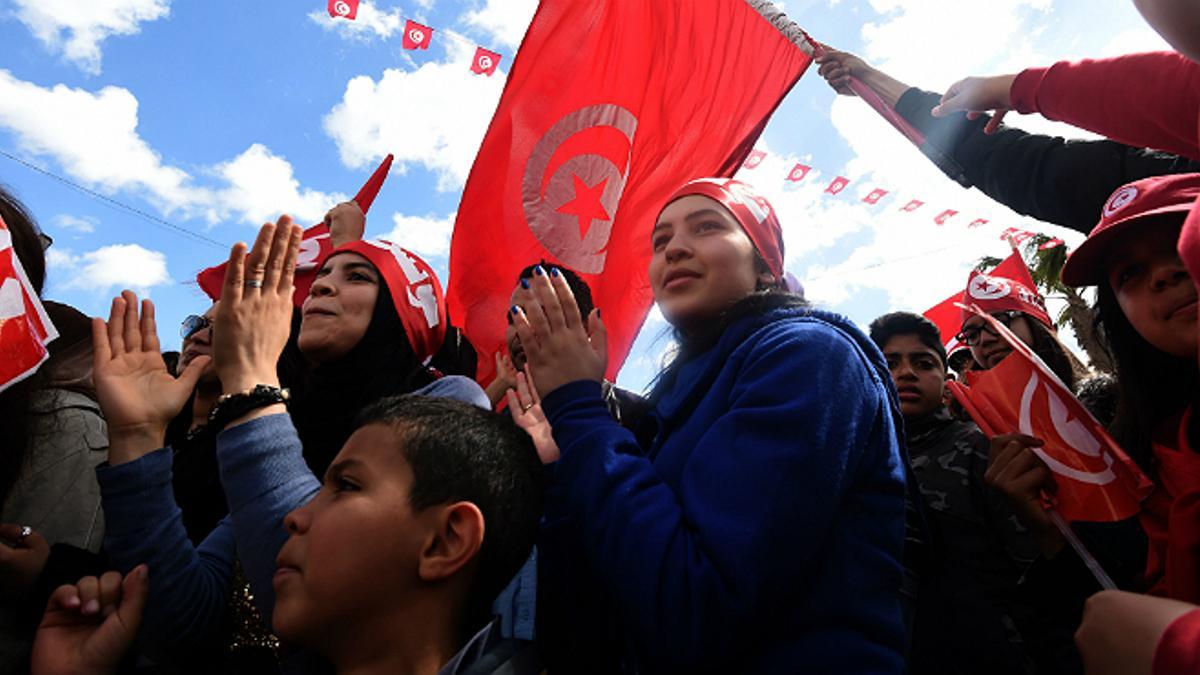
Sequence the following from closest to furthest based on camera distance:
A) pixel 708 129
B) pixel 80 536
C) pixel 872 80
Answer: pixel 80 536
pixel 872 80
pixel 708 129

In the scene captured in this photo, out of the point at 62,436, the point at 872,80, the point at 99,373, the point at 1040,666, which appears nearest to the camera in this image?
the point at 99,373

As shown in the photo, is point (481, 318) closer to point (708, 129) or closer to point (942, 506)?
point (708, 129)

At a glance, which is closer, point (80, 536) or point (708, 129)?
point (80, 536)

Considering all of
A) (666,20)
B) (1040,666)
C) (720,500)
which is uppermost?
(666,20)

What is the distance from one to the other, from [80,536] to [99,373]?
1.61 ft

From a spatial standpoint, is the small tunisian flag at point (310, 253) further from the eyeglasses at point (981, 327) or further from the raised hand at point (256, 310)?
the eyeglasses at point (981, 327)

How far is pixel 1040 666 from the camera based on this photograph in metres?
2.03

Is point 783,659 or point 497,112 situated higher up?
point 497,112

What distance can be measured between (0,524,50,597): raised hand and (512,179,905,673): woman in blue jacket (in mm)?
1156

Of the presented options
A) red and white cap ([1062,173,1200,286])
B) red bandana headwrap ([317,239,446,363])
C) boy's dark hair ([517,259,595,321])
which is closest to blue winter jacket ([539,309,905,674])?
red and white cap ([1062,173,1200,286])

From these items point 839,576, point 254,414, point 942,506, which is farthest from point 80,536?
point 942,506

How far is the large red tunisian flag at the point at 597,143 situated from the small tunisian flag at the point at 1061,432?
5.58 ft

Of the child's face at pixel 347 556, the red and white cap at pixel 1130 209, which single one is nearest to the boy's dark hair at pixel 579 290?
the child's face at pixel 347 556

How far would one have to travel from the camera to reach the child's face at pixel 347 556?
4.17ft
